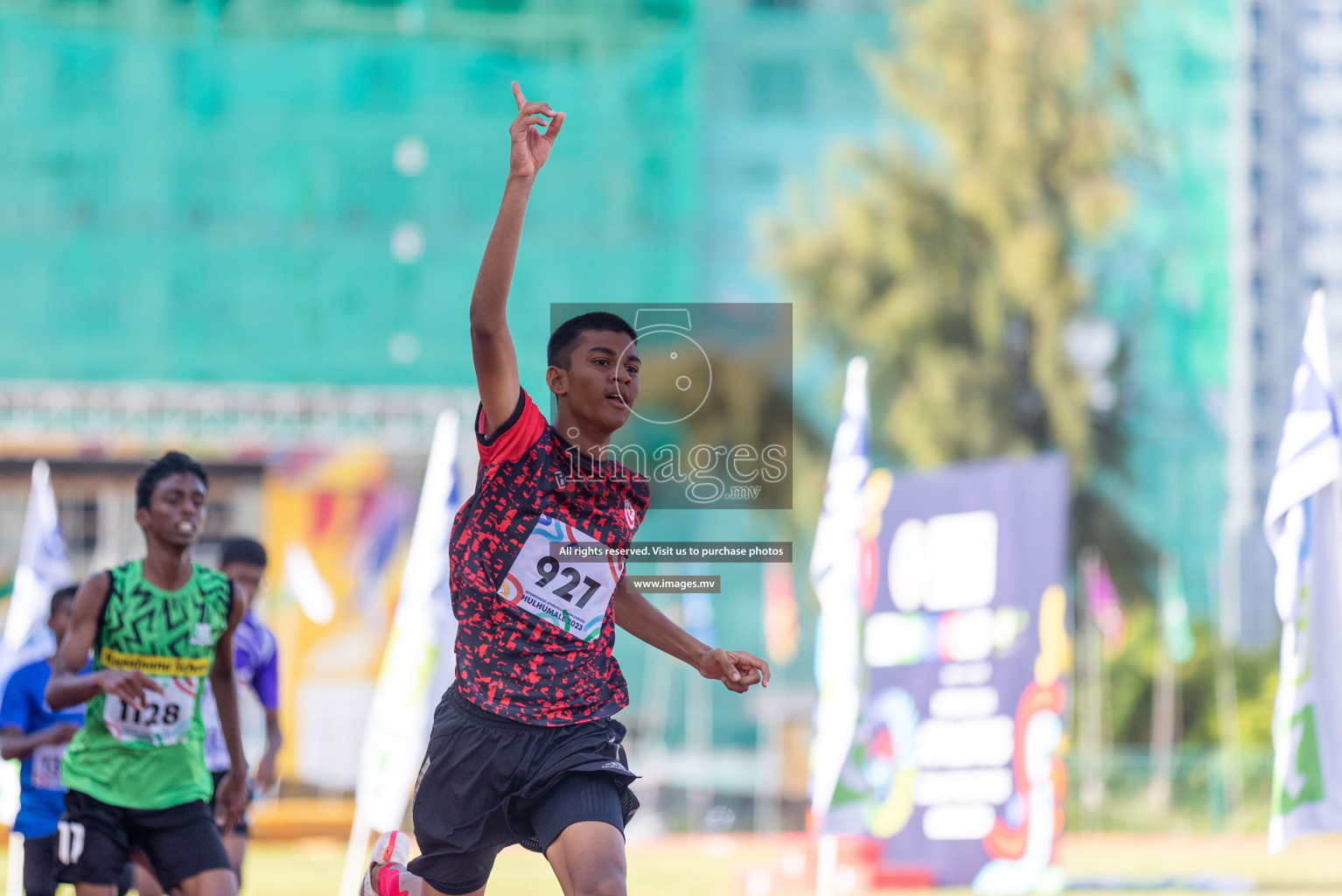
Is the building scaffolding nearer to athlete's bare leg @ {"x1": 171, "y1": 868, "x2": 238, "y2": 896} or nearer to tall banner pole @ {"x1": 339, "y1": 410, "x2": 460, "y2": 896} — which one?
tall banner pole @ {"x1": 339, "y1": 410, "x2": 460, "y2": 896}

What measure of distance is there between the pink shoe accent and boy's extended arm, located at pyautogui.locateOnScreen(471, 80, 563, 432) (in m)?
1.54

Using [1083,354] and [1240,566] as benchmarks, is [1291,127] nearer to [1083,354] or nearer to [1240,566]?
[1240,566]

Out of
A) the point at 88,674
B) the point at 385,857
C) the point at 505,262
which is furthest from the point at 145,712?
the point at 505,262

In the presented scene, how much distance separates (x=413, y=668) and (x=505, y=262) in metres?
6.62

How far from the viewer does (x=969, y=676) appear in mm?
13391

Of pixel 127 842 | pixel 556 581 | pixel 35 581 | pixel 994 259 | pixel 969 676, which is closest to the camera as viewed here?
pixel 556 581

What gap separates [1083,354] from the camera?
33281mm

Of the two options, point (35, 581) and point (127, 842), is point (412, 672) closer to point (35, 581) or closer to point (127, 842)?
point (35, 581)

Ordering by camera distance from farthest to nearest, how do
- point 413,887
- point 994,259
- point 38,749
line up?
point 994,259, point 38,749, point 413,887

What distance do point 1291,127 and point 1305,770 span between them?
57236 millimetres

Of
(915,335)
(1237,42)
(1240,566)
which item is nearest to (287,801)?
(915,335)

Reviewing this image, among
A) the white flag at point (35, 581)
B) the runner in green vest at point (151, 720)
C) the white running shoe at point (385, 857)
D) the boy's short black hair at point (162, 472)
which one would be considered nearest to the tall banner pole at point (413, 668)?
the white flag at point (35, 581)

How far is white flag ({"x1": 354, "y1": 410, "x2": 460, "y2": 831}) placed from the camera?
35.7 feet

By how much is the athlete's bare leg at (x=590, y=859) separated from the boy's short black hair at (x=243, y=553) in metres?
4.17
